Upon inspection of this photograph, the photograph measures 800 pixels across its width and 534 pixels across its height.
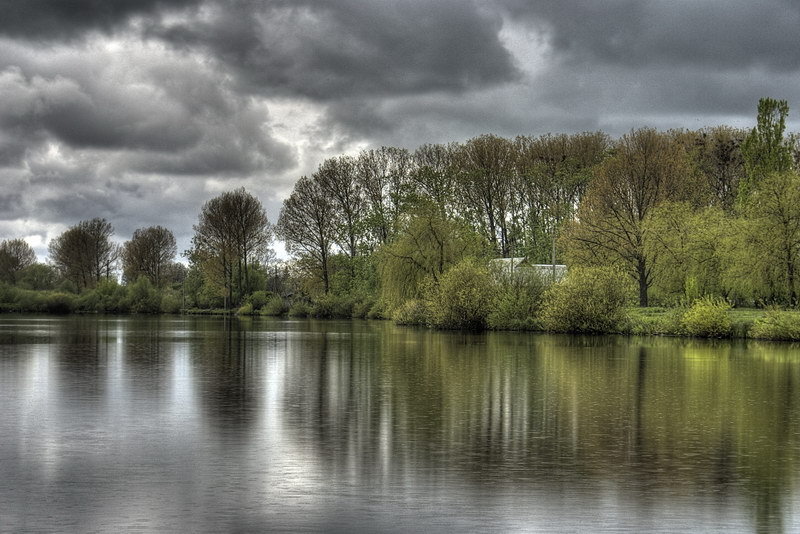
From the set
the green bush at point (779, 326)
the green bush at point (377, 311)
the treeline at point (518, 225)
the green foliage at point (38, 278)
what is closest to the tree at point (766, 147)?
the treeline at point (518, 225)

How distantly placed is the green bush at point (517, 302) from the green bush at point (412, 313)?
747 cm

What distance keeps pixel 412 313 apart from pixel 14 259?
267ft

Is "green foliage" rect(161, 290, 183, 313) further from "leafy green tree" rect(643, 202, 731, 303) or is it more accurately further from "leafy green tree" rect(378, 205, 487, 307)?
"leafy green tree" rect(643, 202, 731, 303)

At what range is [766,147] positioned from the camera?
194 feet

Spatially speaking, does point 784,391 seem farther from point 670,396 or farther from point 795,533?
point 795,533

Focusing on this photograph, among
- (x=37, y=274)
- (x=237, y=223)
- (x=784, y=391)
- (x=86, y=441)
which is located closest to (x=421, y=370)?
(x=784, y=391)

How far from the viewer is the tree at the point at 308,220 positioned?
83625mm

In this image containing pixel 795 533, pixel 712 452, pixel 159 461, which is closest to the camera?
pixel 795 533

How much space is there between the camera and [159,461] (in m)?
11.9

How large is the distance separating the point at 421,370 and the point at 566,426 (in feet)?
37.8

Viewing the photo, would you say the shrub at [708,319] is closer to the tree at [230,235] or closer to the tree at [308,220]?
the tree at [308,220]

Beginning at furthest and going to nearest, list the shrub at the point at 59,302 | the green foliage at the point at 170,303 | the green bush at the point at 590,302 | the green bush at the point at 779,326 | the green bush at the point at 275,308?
the green foliage at the point at 170,303 < the shrub at the point at 59,302 < the green bush at the point at 275,308 < the green bush at the point at 590,302 < the green bush at the point at 779,326

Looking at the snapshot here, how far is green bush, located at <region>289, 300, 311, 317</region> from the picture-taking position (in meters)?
87.9

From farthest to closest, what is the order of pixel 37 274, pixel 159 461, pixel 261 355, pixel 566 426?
pixel 37 274 < pixel 261 355 < pixel 566 426 < pixel 159 461
